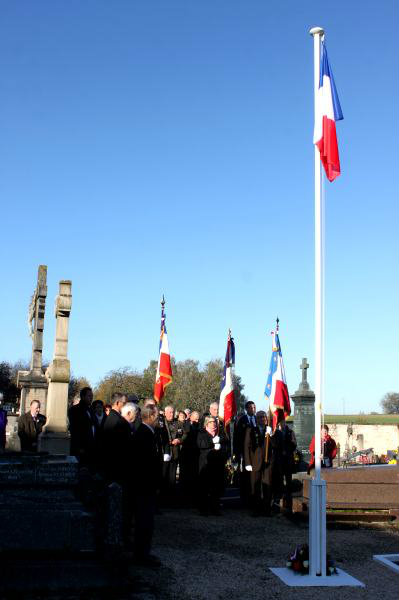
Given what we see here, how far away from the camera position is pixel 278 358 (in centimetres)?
1697

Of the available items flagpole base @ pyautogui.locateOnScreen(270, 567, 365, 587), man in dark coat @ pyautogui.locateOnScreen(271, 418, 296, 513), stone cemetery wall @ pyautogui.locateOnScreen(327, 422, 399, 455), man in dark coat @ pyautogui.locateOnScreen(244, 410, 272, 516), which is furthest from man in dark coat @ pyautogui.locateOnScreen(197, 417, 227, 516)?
stone cemetery wall @ pyautogui.locateOnScreen(327, 422, 399, 455)

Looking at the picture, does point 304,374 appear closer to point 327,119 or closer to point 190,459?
point 190,459

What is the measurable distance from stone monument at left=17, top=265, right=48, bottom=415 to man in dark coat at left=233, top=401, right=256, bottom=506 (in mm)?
7798

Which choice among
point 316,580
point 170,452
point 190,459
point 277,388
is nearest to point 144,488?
point 316,580

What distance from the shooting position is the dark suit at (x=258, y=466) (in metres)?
13.1

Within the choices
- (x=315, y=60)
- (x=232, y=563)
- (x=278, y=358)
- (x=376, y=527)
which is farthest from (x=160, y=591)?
(x=278, y=358)

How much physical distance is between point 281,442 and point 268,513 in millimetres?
1662

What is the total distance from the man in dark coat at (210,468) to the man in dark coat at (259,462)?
0.53m

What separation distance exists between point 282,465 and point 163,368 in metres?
5.55

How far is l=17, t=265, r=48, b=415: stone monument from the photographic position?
20078 mm

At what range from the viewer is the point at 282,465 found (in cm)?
1409

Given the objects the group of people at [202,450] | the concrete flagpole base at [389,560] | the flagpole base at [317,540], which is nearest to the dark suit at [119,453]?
the group of people at [202,450]

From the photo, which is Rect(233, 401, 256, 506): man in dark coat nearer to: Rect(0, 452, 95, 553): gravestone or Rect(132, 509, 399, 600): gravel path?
Rect(132, 509, 399, 600): gravel path

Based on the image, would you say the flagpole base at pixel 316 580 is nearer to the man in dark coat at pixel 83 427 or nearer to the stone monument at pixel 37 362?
the man in dark coat at pixel 83 427
